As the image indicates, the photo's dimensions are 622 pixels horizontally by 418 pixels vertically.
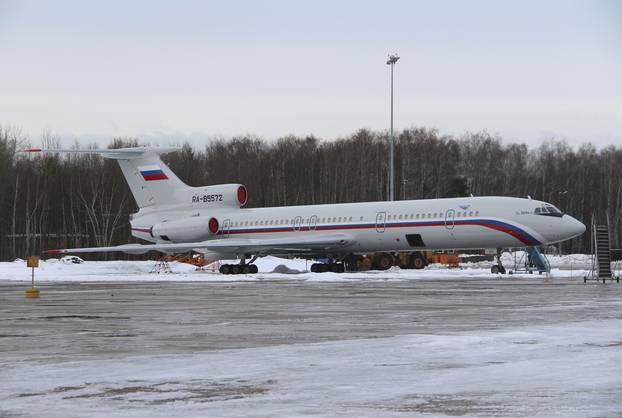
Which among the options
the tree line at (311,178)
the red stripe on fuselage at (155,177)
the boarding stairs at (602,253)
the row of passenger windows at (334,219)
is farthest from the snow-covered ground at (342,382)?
the tree line at (311,178)

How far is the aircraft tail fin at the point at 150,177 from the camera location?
158 feet

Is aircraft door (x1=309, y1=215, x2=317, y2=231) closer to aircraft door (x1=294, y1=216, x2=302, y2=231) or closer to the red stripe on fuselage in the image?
aircraft door (x1=294, y1=216, x2=302, y2=231)

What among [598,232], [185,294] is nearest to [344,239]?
[598,232]

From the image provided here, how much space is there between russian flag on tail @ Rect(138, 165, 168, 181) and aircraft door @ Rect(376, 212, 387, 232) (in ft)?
36.5

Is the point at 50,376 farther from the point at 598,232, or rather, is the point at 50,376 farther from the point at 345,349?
the point at 598,232

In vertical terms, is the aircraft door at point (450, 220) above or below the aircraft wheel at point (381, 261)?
above

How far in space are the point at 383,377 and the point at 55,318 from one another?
8459 mm

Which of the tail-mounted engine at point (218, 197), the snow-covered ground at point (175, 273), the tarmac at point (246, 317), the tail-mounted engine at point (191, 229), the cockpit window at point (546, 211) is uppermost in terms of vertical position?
the tail-mounted engine at point (218, 197)

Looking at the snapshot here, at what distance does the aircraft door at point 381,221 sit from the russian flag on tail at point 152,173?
1112cm

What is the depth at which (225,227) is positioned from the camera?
1858 inches

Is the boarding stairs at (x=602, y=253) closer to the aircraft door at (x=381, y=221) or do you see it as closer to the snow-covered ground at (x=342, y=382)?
the aircraft door at (x=381, y=221)

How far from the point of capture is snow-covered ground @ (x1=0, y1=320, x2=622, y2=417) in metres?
6.78

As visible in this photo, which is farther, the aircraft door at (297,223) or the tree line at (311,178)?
the tree line at (311,178)

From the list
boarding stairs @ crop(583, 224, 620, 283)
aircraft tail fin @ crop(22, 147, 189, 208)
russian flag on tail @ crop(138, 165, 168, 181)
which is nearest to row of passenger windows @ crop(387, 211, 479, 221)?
boarding stairs @ crop(583, 224, 620, 283)
